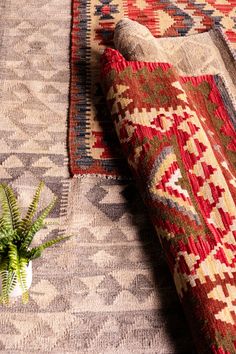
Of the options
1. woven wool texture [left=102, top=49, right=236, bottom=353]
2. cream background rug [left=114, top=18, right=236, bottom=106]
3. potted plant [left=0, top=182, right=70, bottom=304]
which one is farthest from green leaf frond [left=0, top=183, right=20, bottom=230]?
cream background rug [left=114, top=18, right=236, bottom=106]

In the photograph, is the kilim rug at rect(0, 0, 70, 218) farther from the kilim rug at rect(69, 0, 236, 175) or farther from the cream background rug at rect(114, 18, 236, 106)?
the cream background rug at rect(114, 18, 236, 106)

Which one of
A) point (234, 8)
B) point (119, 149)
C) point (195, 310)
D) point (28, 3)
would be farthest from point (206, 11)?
point (195, 310)

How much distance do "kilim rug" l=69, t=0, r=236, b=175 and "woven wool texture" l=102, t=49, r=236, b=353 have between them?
0.07 meters

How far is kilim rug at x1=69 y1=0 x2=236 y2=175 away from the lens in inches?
57.9

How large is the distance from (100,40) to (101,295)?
1006 mm

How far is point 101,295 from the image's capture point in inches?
46.1

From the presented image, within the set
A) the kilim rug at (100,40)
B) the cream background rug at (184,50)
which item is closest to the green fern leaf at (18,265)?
the kilim rug at (100,40)

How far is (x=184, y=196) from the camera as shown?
1271 mm

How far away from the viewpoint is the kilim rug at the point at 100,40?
57.9 inches

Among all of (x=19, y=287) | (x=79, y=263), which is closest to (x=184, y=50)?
(x=79, y=263)

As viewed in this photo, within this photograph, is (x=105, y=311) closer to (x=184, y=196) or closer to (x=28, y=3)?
(x=184, y=196)

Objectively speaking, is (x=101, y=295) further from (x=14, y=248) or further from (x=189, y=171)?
(x=189, y=171)

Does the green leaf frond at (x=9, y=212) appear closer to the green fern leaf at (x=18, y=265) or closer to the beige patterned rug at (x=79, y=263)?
the green fern leaf at (x=18, y=265)

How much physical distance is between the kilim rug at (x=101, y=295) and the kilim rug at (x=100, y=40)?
177 mm
